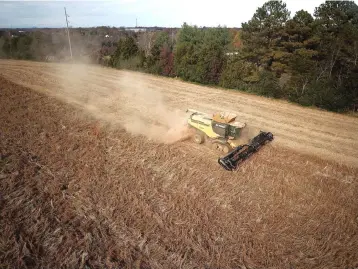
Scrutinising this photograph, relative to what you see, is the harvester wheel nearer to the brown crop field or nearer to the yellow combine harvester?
the yellow combine harvester

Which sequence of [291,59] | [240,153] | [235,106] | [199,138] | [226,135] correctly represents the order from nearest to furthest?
[240,153], [226,135], [199,138], [235,106], [291,59]

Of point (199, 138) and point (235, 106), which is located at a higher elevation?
point (199, 138)

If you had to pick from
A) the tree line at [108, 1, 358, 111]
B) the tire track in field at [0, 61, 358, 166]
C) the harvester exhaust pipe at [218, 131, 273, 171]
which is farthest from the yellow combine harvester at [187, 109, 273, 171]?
the tree line at [108, 1, 358, 111]

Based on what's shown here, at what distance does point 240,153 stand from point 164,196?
370 cm

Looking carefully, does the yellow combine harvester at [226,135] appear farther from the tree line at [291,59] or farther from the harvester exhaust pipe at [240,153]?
the tree line at [291,59]

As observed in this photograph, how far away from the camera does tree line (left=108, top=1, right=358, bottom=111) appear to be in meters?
20.8

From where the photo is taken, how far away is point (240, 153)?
1074 centimetres

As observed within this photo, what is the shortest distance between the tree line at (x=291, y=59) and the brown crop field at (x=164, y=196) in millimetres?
5043

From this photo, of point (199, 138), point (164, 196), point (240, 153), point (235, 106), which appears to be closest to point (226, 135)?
point (240, 153)

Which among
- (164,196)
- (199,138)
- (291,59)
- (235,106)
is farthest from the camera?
(291,59)

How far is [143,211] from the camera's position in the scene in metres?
8.09

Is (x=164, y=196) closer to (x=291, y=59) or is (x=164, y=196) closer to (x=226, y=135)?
(x=226, y=135)

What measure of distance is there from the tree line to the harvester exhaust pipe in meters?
10.8

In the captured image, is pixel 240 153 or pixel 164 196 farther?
pixel 240 153
